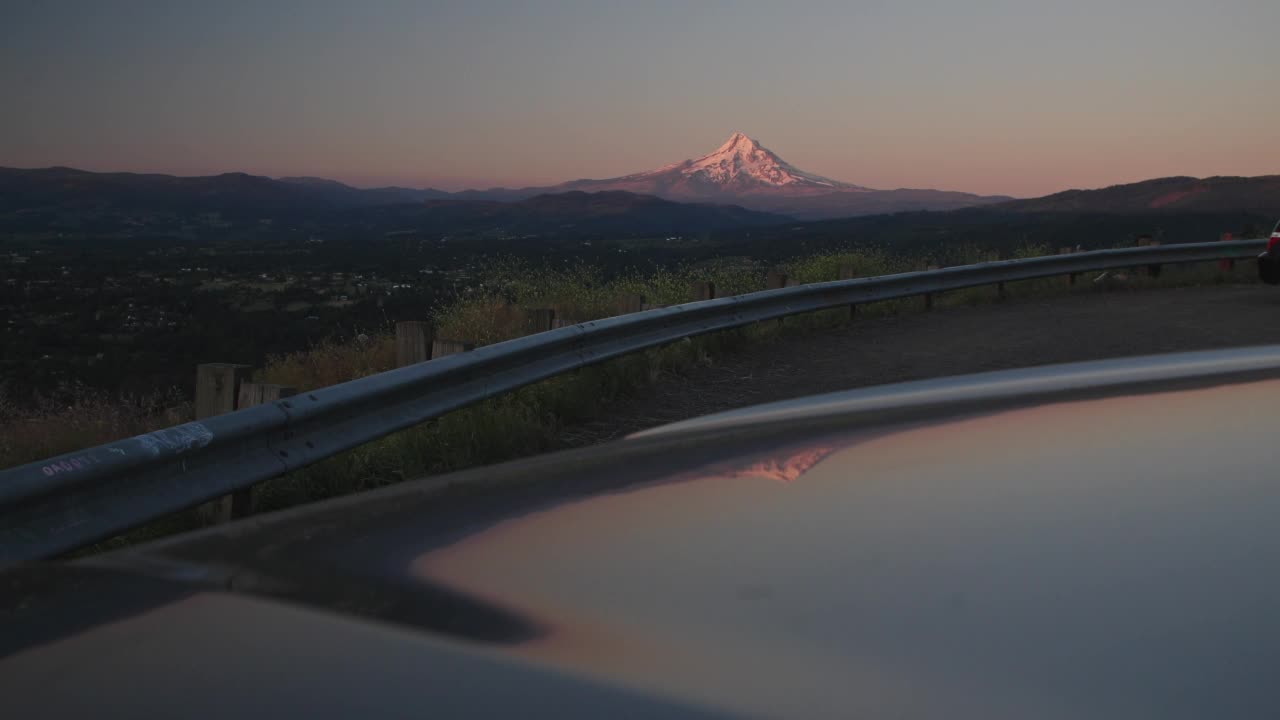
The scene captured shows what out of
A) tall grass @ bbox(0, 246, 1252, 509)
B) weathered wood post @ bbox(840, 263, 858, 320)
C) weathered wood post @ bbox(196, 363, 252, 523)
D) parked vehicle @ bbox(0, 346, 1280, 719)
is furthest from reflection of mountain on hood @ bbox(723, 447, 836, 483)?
weathered wood post @ bbox(840, 263, 858, 320)

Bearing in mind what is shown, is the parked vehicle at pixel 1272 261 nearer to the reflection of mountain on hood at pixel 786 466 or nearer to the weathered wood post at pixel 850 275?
the weathered wood post at pixel 850 275

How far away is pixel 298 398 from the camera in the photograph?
148 inches

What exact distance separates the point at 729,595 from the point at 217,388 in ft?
10.5

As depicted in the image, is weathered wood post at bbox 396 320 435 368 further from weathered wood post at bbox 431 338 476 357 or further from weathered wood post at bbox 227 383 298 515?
weathered wood post at bbox 227 383 298 515

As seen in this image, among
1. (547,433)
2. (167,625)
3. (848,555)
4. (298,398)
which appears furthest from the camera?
(547,433)

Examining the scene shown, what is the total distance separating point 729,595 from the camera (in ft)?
4.66

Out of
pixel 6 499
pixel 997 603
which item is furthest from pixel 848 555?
pixel 6 499

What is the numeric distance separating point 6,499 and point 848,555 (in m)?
1.92

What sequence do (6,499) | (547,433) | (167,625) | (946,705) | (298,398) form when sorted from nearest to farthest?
(946,705)
(167,625)
(6,499)
(298,398)
(547,433)

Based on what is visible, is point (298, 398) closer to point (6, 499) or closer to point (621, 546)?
point (6, 499)

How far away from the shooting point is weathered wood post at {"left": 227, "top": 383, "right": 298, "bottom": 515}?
12.1 ft

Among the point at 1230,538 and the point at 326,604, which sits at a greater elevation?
the point at 1230,538

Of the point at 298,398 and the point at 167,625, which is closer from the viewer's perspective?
the point at 167,625

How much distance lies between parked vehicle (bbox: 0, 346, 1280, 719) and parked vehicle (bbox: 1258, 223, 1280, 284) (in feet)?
45.0
